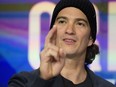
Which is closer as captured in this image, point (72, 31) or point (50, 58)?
point (50, 58)

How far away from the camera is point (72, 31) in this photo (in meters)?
1.41

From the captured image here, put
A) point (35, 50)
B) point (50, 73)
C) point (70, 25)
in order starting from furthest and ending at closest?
1. point (35, 50)
2. point (70, 25)
3. point (50, 73)

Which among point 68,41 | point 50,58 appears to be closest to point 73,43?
point 68,41

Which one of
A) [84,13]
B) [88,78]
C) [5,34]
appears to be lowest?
[88,78]

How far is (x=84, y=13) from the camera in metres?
1.50

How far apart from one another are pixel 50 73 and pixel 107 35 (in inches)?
39.0

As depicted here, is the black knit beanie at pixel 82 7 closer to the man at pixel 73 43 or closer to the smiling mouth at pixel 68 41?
the man at pixel 73 43

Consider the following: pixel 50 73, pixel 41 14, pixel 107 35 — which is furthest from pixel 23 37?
pixel 50 73

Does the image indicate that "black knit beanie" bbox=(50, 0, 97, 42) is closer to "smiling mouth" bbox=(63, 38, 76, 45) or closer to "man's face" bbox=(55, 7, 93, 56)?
"man's face" bbox=(55, 7, 93, 56)

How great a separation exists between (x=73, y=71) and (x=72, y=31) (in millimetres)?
190

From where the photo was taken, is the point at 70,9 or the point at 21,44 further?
the point at 21,44

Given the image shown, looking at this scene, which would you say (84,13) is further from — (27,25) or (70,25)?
(27,25)

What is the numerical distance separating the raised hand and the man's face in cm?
27

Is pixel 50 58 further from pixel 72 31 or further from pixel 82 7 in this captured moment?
pixel 82 7
